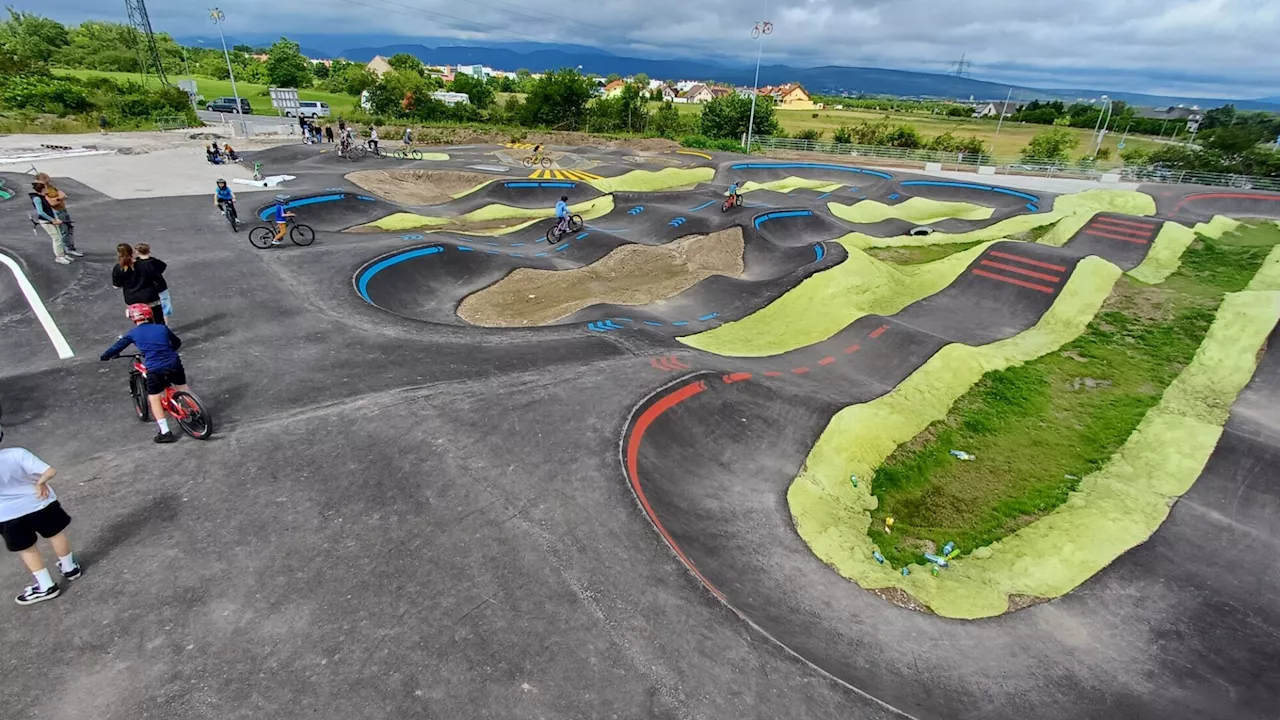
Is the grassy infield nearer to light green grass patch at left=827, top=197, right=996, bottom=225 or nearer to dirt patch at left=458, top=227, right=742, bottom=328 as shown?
dirt patch at left=458, top=227, right=742, bottom=328

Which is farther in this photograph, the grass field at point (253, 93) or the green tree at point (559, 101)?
the grass field at point (253, 93)

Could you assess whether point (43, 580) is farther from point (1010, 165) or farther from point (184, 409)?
point (1010, 165)

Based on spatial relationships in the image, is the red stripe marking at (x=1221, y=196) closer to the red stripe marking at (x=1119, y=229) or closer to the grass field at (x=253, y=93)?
the red stripe marking at (x=1119, y=229)

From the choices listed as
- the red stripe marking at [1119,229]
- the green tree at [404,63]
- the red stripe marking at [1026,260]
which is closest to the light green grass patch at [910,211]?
the red stripe marking at [1119,229]

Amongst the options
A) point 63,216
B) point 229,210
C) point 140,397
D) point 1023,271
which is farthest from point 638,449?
point 229,210

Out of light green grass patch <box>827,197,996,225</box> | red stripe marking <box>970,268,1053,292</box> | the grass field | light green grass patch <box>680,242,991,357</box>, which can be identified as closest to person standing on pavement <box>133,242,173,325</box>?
light green grass patch <box>680,242,991,357</box>
